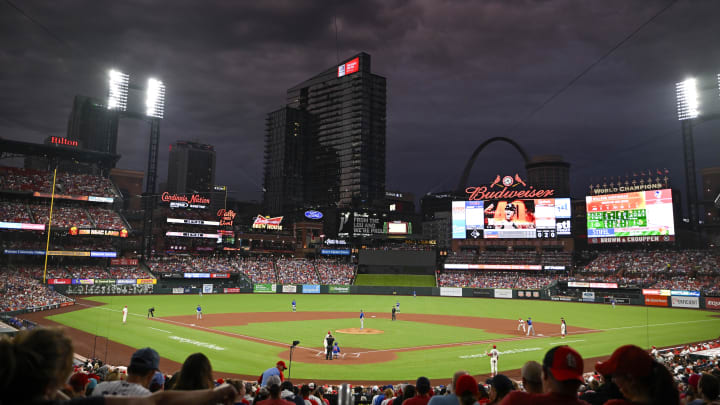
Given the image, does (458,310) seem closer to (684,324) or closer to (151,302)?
(684,324)

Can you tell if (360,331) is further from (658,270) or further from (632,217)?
(632,217)

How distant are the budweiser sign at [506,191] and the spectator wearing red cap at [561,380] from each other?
271ft

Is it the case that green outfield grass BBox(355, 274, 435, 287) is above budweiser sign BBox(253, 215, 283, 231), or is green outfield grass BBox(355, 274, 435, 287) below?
below

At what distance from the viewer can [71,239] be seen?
68062 millimetres

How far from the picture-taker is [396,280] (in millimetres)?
84500

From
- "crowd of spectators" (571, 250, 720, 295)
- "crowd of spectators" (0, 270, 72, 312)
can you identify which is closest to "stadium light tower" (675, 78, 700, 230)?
"crowd of spectators" (571, 250, 720, 295)

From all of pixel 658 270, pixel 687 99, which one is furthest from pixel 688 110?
pixel 658 270

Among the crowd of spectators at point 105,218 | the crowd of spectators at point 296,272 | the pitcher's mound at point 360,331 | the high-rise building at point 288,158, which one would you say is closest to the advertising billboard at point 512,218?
the crowd of spectators at point 296,272

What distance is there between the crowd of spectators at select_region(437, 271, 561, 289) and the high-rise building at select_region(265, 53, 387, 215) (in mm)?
79157

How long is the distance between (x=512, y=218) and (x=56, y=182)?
77.2 m

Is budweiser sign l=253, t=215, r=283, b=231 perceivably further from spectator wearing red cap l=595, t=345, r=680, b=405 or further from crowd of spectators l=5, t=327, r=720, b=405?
spectator wearing red cap l=595, t=345, r=680, b=405

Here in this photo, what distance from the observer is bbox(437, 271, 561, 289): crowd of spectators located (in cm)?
7388

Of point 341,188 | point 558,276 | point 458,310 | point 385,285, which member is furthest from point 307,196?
point 458,310

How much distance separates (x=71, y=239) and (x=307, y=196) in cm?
12661
